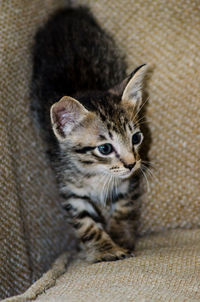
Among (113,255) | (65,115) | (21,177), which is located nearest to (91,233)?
(113,255)

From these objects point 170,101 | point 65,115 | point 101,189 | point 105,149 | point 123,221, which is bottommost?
point 123,221

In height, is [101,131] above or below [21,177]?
above

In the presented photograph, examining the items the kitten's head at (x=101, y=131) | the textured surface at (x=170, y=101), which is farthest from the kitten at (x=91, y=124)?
the textured surface at (x=170, y=101)

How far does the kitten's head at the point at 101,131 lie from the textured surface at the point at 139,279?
0.33 metres

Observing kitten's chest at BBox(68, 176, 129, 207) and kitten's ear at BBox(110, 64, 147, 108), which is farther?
kitten's chest at BBox(68, 176, 129, 207)

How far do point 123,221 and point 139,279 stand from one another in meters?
0.48

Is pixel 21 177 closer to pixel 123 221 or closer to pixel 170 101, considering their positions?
pixel 123 221

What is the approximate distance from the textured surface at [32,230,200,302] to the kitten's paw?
0.05 metres

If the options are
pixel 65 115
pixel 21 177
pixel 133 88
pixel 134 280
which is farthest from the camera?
pixel 21 177

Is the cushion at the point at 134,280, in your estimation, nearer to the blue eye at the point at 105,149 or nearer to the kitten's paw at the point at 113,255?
the kitten's paw at the point at 113,255

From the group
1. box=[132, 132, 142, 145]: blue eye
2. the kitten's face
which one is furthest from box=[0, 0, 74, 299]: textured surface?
box=[132, 132, 142, 145]: blue eye

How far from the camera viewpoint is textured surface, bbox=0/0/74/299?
5.36 ft

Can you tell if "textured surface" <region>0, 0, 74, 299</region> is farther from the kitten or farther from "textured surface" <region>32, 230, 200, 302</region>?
"textured surface" <region>32, 230, 200, 302</region>

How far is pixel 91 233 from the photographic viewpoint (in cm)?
176
